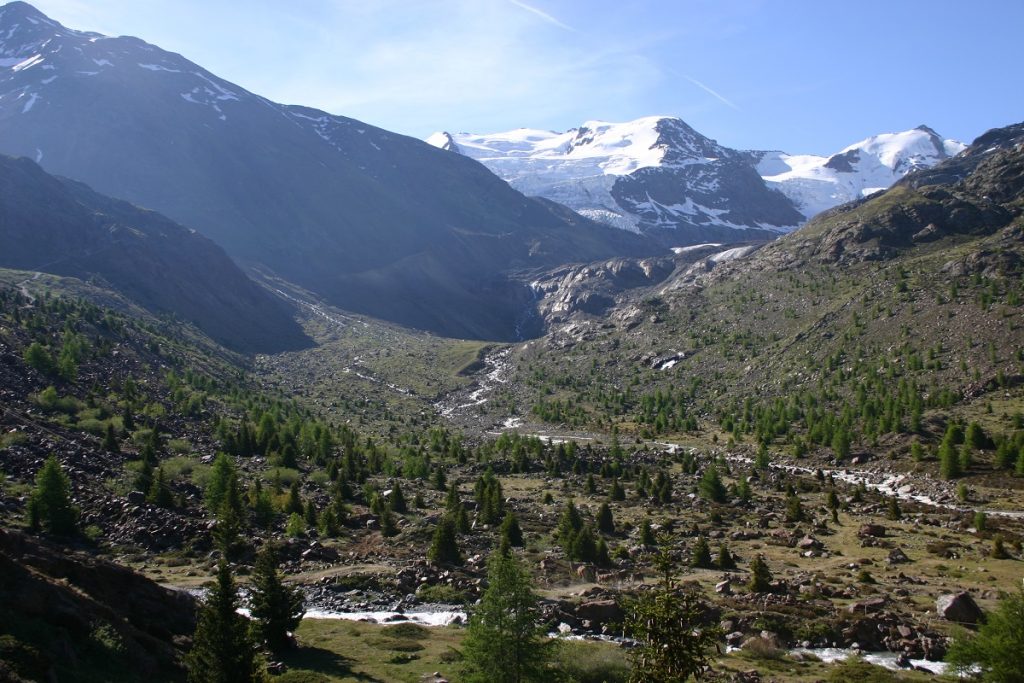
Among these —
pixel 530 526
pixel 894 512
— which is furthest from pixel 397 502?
pixel 894 512

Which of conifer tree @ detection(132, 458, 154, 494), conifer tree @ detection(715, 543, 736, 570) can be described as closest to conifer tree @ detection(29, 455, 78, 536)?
conifer tree @ detection(132, 458, 154, 494)

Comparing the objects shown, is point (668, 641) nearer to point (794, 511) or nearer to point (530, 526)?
point (530, 526)

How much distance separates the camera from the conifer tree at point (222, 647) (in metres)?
23.7

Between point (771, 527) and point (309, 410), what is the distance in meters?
118

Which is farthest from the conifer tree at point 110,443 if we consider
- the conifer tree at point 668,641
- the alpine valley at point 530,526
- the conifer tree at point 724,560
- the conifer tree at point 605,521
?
the conifer tree at point 668,641

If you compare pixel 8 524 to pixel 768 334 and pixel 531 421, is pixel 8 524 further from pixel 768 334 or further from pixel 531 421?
pixel 768 334

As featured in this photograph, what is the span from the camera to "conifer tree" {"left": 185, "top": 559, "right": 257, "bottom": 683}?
23703 mm

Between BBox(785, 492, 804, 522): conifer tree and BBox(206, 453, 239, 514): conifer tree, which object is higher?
BBox(206, 453, 239, 514): conifer tree

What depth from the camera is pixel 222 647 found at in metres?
23.8

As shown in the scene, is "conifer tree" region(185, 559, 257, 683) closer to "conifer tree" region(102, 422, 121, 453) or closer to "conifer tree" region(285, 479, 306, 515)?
"conifer tree" region(285, 479, 306, 515)

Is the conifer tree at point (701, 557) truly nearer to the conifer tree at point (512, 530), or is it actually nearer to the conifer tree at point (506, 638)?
the conifer tree at point (512, 530)

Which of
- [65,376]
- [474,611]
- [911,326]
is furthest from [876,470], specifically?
[65,376]

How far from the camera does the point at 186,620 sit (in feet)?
106

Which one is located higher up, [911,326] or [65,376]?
[911,326]
